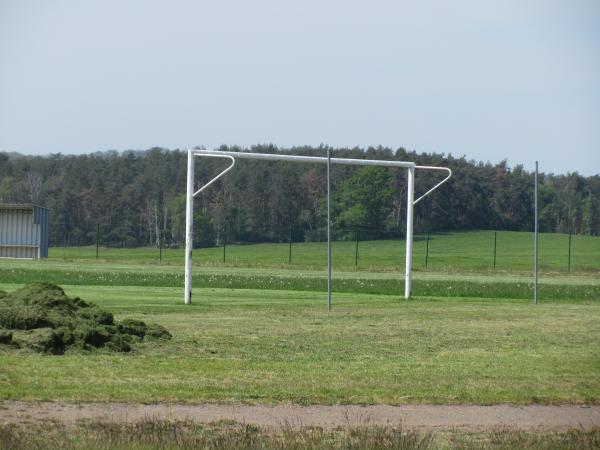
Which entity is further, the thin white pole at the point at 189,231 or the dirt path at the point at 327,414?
the thin white pole at the point at 189,231

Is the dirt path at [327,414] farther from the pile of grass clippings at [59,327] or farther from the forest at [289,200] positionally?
the forest at [289,200]

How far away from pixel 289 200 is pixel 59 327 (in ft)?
254

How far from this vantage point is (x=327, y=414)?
35.2 feet

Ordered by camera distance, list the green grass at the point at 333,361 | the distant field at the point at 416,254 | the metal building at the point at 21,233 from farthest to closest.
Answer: the metal building at the point at 21,233
the distant field at the point at 416,254
the green grass at the point at 333,361

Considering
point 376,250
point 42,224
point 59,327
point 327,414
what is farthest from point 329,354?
point 376,250

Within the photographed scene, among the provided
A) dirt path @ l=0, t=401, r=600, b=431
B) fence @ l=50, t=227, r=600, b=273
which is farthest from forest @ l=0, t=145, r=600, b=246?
dirt path @ l=0, t=401, r=600, b=431

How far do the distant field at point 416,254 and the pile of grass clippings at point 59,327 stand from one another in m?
43.4

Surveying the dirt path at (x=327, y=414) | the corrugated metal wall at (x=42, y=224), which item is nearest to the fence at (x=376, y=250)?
the corrugated metal wall at (x=42, y=224)

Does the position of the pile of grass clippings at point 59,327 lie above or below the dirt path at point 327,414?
above

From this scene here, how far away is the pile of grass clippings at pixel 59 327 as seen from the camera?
14766 millimetres

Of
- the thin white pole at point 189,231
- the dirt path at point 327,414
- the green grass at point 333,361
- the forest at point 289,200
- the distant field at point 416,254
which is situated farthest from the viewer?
the forest at point 289,200

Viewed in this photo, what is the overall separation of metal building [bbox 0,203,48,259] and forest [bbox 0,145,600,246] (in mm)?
18631

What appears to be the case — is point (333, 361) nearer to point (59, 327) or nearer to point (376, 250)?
point (59, 327)

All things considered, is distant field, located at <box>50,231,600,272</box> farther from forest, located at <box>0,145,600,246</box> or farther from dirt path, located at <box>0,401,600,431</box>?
dirt path, located at <box>0,401,600,431</box>
